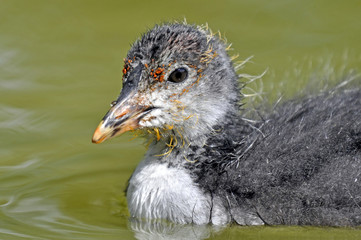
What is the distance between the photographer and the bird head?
5715 mm

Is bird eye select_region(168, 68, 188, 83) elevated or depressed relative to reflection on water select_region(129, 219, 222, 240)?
elevated

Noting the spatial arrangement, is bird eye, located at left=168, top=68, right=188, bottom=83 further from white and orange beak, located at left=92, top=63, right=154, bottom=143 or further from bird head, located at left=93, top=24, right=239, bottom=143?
white and orange beak, located at left=92, top=63, right=154, bottom=143

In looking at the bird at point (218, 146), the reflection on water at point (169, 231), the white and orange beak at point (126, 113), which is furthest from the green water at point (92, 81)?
the white and orange beak at point (126, 113)

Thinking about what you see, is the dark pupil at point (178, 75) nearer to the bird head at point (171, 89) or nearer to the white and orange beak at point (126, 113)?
the bird head at point (171, 89)

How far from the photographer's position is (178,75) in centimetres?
579

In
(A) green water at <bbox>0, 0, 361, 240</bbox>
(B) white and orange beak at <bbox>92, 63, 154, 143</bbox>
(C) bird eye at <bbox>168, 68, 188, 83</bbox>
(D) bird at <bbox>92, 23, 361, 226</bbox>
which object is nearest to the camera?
(D) bird at <bbox>92, 23, 361, 226</bbox>

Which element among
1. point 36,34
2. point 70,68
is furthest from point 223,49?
point 36,34

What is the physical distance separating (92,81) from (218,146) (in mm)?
2723

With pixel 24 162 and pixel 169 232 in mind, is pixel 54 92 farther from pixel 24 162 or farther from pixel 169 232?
pixel 169 232

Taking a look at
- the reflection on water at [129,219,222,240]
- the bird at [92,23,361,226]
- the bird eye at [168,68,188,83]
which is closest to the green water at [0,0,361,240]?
the reflection on water at [129,219,222,240]

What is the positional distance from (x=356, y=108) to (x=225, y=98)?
930mm

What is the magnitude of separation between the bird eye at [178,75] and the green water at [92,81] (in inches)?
40.9

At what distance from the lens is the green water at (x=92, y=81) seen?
5.95 metres

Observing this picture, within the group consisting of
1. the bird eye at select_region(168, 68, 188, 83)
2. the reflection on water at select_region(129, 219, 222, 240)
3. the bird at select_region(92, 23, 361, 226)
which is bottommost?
the reflection on water at select_region(129, 219, 222, 240)
